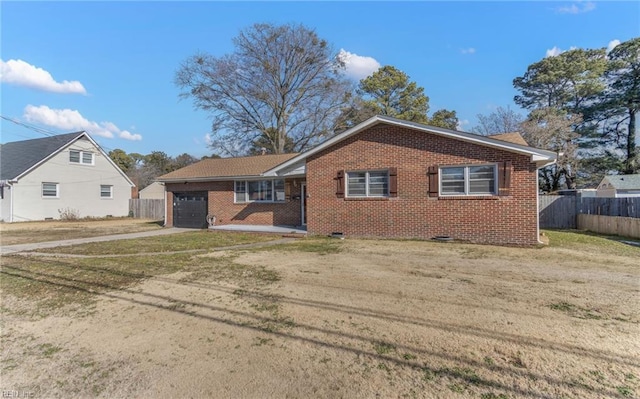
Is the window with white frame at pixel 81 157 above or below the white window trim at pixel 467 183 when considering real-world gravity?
above

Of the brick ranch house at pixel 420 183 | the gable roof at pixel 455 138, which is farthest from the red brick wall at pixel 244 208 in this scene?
the gable roof at pixel 455 138

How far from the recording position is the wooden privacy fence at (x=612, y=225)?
1224 centimetres

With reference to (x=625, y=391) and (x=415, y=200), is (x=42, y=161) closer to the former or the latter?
(x=415, y=200)

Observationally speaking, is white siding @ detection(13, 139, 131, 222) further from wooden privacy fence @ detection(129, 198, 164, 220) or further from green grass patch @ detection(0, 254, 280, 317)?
green grass patch @ detection(0, 254, 280, 317)

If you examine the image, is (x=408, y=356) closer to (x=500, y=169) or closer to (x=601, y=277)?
(x=601, y=277)

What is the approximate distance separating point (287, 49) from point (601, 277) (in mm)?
28146

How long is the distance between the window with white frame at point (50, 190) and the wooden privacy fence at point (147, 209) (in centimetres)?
540

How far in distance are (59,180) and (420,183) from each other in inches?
1049

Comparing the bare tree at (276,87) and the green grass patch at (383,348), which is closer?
the green grass patch at (383,348)

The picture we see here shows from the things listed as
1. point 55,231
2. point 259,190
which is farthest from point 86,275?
point 55,231

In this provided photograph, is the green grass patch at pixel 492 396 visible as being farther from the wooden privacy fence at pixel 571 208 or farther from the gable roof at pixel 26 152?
the gable roof at pixel 26 152

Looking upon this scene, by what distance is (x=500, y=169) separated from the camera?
10.4m

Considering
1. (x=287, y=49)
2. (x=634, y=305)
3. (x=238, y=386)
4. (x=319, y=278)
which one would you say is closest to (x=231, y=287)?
(x=319, y=278)

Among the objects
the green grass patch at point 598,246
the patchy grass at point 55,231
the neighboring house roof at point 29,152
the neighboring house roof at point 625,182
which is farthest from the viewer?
the neighboring house roof at point 625,182
